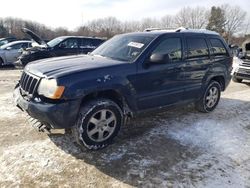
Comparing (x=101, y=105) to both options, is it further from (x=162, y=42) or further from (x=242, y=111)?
(x=242, y=111)

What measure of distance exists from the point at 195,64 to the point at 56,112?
9.88 ft

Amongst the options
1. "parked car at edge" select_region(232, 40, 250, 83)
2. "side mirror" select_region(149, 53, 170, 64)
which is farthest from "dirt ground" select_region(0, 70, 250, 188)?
"parked car at edge" select_region(232, 40, 250, 83)

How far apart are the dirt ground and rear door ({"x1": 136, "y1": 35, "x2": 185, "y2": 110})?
592 millimetres

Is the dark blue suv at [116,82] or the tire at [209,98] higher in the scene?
the dark blue suv at [116,82]

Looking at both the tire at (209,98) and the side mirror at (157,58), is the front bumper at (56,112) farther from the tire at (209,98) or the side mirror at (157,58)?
the tire at (209,98)

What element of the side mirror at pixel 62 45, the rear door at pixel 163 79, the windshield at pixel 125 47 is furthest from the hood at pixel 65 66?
the side mirror at pixel 62 45

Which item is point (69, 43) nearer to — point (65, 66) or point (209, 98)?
point (209, 98)

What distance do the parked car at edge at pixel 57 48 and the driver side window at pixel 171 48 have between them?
22.4 ft

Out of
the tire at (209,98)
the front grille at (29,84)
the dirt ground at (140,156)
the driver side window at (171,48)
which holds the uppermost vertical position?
the driver side window at (171,48)

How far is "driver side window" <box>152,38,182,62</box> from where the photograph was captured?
4.70 m

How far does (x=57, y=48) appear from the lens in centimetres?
1136

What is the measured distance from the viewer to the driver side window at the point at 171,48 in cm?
470

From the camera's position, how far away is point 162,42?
4738 millimetres

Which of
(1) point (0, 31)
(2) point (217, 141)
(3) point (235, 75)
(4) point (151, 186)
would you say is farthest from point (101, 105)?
(1) point (0, 31)
